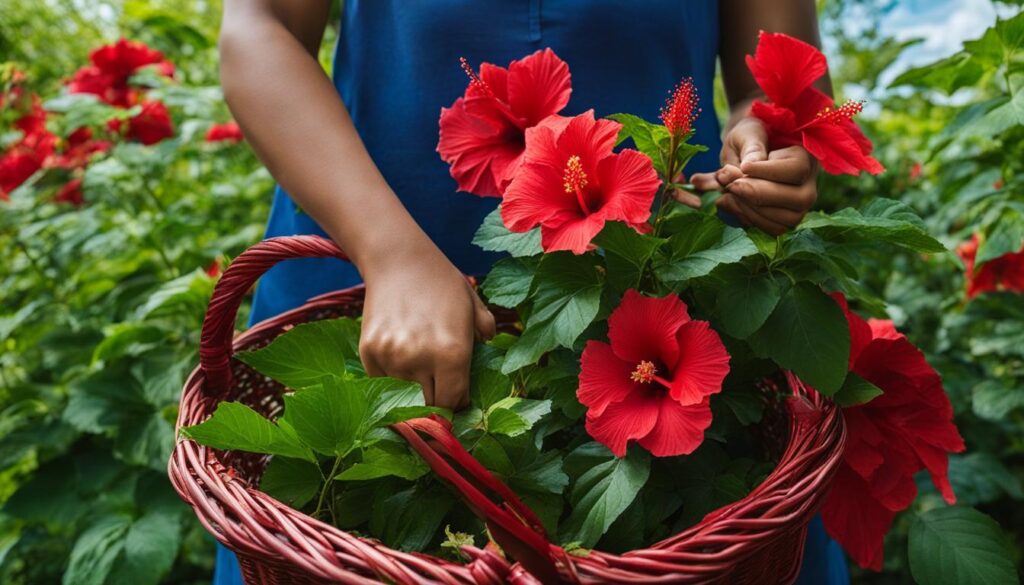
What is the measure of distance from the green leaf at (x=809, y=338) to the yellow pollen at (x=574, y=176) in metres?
0.18

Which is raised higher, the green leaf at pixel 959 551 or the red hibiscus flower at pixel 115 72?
the red hibiscus flower at pixel 115 72

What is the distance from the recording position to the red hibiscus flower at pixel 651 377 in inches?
22.7

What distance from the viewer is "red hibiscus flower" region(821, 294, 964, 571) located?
68cm

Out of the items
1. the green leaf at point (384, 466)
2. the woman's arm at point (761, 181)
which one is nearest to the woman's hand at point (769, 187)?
the woman's arm at point (761, 181)

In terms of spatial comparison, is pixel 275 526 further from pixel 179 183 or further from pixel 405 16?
pixel 179 183

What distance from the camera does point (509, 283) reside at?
26.7 inches

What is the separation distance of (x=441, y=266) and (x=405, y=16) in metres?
0.35

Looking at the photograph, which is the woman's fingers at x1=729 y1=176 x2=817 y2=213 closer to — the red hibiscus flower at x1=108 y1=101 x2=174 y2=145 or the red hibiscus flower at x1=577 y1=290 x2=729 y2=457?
the red hibiscus flower at x1=577 y1=290 x2=729 y2=457

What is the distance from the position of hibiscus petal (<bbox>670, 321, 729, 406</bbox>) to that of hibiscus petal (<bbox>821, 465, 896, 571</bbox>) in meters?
0.20

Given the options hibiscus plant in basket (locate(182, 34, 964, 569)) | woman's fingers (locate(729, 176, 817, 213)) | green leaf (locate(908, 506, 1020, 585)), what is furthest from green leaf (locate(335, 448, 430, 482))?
green leaf (locate(908, 506, 1020, 585))

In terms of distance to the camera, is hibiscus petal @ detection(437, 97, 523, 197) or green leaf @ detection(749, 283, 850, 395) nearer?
green leaf @ detection(749, 283, 850, 395)

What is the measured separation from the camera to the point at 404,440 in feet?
2.05

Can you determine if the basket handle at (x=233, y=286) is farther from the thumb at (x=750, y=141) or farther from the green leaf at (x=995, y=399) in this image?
the green leaf at (x=995, y=399)

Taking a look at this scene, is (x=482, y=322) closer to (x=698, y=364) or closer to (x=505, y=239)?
(x=505, y=239)
